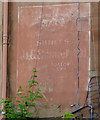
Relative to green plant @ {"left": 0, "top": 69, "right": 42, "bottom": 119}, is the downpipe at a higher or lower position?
higher

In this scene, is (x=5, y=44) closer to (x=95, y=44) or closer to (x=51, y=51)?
(x=51, y=51)

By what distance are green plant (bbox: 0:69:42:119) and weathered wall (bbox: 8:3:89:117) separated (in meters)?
0.16

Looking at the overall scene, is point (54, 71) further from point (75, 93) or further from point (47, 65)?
Answer: point (75, 93)

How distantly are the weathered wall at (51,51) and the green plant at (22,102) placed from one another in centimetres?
16

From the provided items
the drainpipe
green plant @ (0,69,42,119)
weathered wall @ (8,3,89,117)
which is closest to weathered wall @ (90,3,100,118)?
weathered wall @ (8,3,89,117)

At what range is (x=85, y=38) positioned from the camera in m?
3.77

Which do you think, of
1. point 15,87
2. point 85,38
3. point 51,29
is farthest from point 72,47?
point 15,87

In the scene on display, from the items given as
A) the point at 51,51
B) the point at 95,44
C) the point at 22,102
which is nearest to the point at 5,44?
the point at 51,51

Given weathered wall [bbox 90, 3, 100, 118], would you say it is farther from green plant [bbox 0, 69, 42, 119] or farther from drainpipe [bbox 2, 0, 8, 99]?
drainpipe [bbox 2, 0, 8, 99]

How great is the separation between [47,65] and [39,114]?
1.04 m

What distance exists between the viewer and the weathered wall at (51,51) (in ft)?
12.3

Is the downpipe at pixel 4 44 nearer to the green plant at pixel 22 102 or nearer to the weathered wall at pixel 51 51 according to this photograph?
the weathered wall at pixel 51 51

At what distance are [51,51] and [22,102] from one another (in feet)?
4.06

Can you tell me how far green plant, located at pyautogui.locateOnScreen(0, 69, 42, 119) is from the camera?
352 cm
